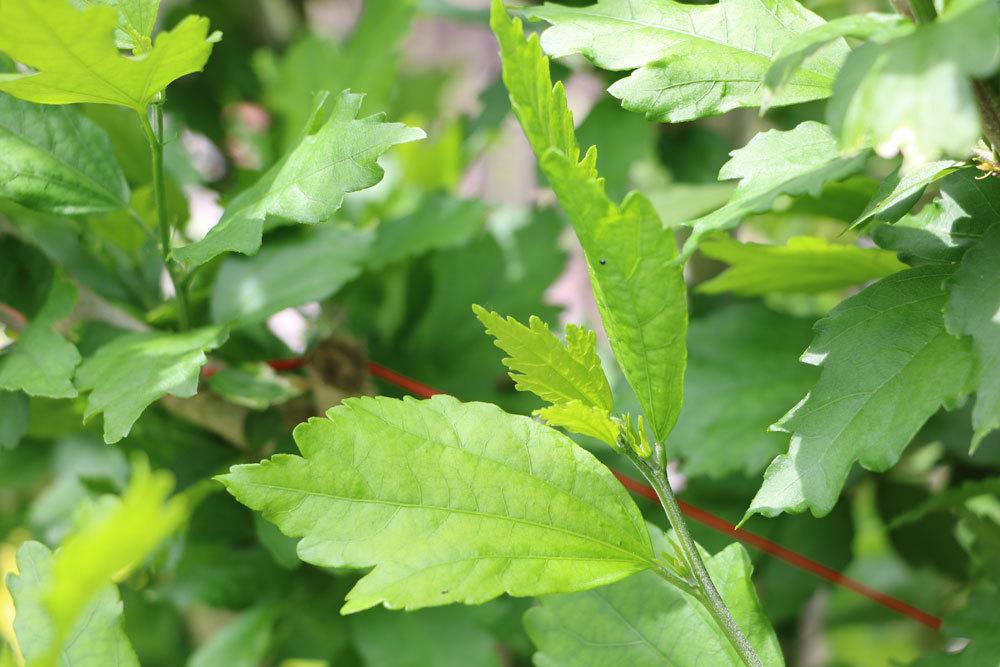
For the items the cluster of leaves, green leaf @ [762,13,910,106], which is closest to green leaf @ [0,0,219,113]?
the cluster of leaves

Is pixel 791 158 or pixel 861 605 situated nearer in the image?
pixel 791 158

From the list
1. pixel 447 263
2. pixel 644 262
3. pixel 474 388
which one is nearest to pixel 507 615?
pixel 474 388

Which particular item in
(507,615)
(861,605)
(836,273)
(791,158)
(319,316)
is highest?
(791,158)

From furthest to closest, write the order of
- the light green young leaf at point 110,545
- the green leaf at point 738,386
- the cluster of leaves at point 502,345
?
the green leaf at point 738,386 → the cluster of leaves at point 502,345 → the light green young leaf at point 110,545

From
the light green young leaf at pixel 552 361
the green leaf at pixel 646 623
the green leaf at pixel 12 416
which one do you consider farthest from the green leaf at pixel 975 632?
the green leaf at pixel 12 416

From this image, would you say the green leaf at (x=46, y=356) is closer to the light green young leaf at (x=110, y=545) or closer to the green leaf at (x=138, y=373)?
the green leaf at (x=138, y=373)

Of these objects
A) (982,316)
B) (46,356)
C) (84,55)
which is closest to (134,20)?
(84,55)

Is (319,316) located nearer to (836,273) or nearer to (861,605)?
(836,273)
